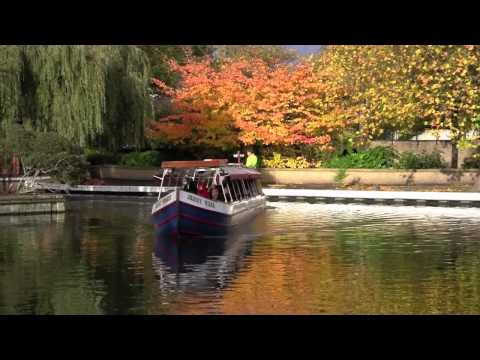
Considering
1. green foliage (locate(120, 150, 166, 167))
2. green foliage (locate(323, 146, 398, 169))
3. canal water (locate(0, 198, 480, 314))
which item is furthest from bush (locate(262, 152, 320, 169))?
canal water (locate(0, 198, 480, 314))

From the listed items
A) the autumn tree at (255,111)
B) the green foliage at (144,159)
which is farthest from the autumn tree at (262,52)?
the autumn tree at (255,111)

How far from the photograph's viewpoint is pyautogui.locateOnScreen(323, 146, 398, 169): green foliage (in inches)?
1854

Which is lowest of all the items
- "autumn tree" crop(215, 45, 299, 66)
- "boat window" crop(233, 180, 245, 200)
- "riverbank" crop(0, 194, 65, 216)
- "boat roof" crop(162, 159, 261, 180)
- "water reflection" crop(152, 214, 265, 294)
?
"water reflection" crop(152, 214, 265, 294)

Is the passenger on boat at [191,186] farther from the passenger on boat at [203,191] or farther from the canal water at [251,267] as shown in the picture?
the canal water at [251,267]

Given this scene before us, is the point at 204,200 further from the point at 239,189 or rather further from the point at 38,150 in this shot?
the point at 38,150

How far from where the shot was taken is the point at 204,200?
26125mm

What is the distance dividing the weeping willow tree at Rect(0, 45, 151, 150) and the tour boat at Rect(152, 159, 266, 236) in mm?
11163

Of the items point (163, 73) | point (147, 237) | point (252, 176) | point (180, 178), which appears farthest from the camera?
point (163, 73)

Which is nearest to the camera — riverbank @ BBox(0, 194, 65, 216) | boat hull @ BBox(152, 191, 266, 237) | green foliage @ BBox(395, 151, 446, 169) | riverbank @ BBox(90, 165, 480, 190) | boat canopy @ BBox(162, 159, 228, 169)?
boat hull @ BBox(152, 191, 266, 237)

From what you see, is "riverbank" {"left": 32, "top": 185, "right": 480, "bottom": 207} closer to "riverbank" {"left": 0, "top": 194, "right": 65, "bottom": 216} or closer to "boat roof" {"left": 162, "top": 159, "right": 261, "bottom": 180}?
"boat roof" {"left": 162, "top": 159, "right": 261, "bottom": 180}

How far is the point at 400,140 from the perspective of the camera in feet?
181

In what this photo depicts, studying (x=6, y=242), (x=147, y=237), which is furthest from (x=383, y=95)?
(x=6, y=242)
